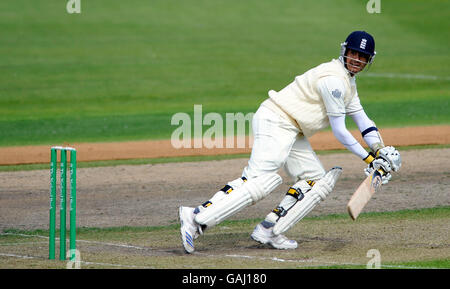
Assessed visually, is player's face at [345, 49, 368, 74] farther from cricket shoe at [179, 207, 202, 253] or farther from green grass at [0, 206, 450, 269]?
cricket shoe at [179, 207, 202, 253]

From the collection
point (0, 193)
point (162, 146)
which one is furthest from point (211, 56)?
point (0, 193)

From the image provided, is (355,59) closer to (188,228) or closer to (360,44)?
(360,44)

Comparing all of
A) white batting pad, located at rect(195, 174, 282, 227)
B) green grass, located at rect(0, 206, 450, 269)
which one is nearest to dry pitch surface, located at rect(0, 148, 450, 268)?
green grass, located at rect(0, 206, 450, 269)

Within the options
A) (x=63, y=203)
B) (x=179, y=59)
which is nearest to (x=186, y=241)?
(x=63, y=203)

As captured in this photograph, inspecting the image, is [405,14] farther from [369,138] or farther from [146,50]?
[369,138]

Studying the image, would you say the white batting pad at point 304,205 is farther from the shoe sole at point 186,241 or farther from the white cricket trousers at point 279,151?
the shoe sole at point 186,241

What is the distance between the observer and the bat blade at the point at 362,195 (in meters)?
7.02

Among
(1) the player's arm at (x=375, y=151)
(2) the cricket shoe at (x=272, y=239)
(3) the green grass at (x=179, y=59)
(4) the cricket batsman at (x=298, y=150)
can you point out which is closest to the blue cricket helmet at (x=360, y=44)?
(4) the cricket batsman at (x=298, y=150)

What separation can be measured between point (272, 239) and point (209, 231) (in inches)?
47.7

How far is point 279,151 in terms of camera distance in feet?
24.0

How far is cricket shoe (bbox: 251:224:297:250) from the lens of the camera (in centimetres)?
770

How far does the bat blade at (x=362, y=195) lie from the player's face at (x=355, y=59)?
1043 millimetres

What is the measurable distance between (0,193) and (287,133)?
214 inches

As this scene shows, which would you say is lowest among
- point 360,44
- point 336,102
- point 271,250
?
point 271,250
